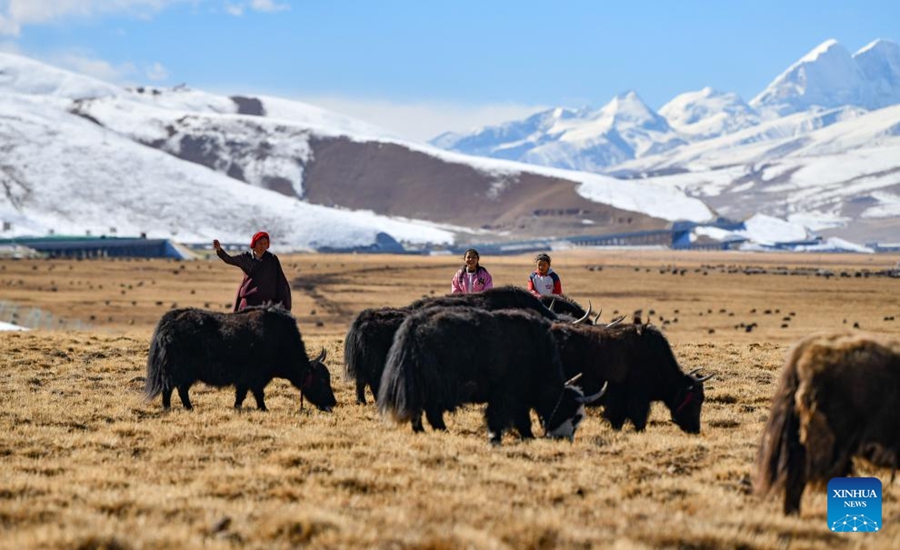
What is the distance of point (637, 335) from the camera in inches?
524

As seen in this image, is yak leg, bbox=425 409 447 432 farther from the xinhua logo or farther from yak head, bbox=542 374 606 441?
the xinhua logo

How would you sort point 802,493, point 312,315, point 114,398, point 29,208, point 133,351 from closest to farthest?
point 802,493 → point 114,398 → point 133,351 → point 312,315 → point 29,208

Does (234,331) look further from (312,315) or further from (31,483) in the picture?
(312,315)

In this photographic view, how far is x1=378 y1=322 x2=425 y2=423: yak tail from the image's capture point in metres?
11.2

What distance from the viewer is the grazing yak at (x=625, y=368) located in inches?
515

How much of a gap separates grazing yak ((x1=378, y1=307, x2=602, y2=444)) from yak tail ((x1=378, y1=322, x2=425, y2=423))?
0.4 inches

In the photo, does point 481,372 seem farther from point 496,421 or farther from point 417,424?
point 417,424

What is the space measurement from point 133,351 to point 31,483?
42.0 feet

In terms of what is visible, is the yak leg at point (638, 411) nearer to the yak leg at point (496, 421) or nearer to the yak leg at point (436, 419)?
the yak leg at point (496, 421)

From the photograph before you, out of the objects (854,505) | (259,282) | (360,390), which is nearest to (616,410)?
(360,390)

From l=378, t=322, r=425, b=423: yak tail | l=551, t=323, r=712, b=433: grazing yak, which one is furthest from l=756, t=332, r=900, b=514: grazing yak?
l=551, t=323, r=712, b=433: grazing yak

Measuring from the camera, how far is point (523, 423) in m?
11.8

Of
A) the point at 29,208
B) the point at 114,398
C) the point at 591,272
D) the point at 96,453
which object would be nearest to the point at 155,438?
the point at 96,453

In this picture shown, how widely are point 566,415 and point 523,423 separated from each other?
49 cm
